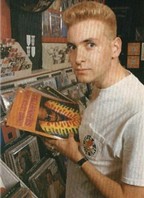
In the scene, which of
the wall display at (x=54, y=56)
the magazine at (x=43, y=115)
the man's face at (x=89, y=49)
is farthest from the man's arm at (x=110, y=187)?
the wall display at (x=54, y=56)

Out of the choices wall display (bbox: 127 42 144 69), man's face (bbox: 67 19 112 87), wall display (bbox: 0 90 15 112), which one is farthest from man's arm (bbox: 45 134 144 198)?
wall display (bbox: 127 42 144 69)

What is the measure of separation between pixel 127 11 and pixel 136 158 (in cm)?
351

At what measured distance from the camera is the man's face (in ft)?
3.26

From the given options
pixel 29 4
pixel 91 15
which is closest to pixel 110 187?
pixel 91 15

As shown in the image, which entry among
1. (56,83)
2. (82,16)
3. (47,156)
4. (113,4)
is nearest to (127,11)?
(113,4)

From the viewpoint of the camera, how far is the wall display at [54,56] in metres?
1.90

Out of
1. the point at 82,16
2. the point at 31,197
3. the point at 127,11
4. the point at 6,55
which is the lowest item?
the point at 31,197

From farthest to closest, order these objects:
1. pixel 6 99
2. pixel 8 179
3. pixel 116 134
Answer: pixel 6 99 < pixel 8 179 < pixel 116 134

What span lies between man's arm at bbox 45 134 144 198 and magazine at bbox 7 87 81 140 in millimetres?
39

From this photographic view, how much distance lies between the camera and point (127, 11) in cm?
405

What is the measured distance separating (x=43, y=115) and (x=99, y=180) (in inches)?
11.9

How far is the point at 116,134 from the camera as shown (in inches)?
38.1

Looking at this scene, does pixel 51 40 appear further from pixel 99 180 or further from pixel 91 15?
pixel 99 180

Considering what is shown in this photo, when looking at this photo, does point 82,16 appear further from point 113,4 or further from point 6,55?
point 113,4
